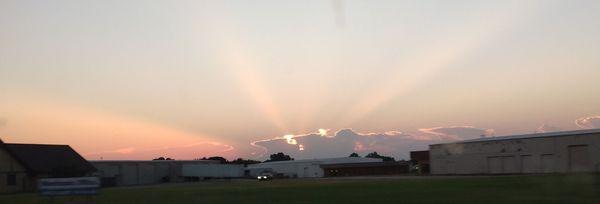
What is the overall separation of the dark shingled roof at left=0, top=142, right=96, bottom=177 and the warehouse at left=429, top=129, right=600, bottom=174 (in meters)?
53.8

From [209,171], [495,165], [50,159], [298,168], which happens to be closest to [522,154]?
[495,165]

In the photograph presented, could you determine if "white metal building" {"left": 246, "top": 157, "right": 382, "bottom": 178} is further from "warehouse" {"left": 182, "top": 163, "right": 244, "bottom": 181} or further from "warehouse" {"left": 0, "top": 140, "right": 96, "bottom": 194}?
"warehouse" {"left": 0, "top": 140, "right": 96, "bottom": 194}

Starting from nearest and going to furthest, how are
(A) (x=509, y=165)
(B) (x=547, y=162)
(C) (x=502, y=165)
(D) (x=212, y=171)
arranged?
1. (B) (x=547, y=162)
2. (A) (x=509, y=165)
3. (C) (x=502, y=165)
4. (D) (x=212, y=171)

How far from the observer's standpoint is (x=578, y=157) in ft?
277

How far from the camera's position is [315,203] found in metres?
26.2

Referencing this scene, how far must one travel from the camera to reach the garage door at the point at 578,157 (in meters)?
82.8

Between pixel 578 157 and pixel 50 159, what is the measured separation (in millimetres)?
70302

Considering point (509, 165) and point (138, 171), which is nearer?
point (509, 165)

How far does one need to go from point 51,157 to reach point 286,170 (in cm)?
6203

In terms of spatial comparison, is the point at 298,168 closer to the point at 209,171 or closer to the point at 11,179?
the point at 209,171

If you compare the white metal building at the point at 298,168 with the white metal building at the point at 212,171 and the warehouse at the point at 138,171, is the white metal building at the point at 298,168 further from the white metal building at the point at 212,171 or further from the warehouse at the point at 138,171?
the warehouse at the point at 138,171

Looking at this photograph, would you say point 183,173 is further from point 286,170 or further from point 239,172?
point 286,170

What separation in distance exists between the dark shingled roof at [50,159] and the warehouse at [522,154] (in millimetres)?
53764

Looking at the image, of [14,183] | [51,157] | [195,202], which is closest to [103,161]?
[51,157]
